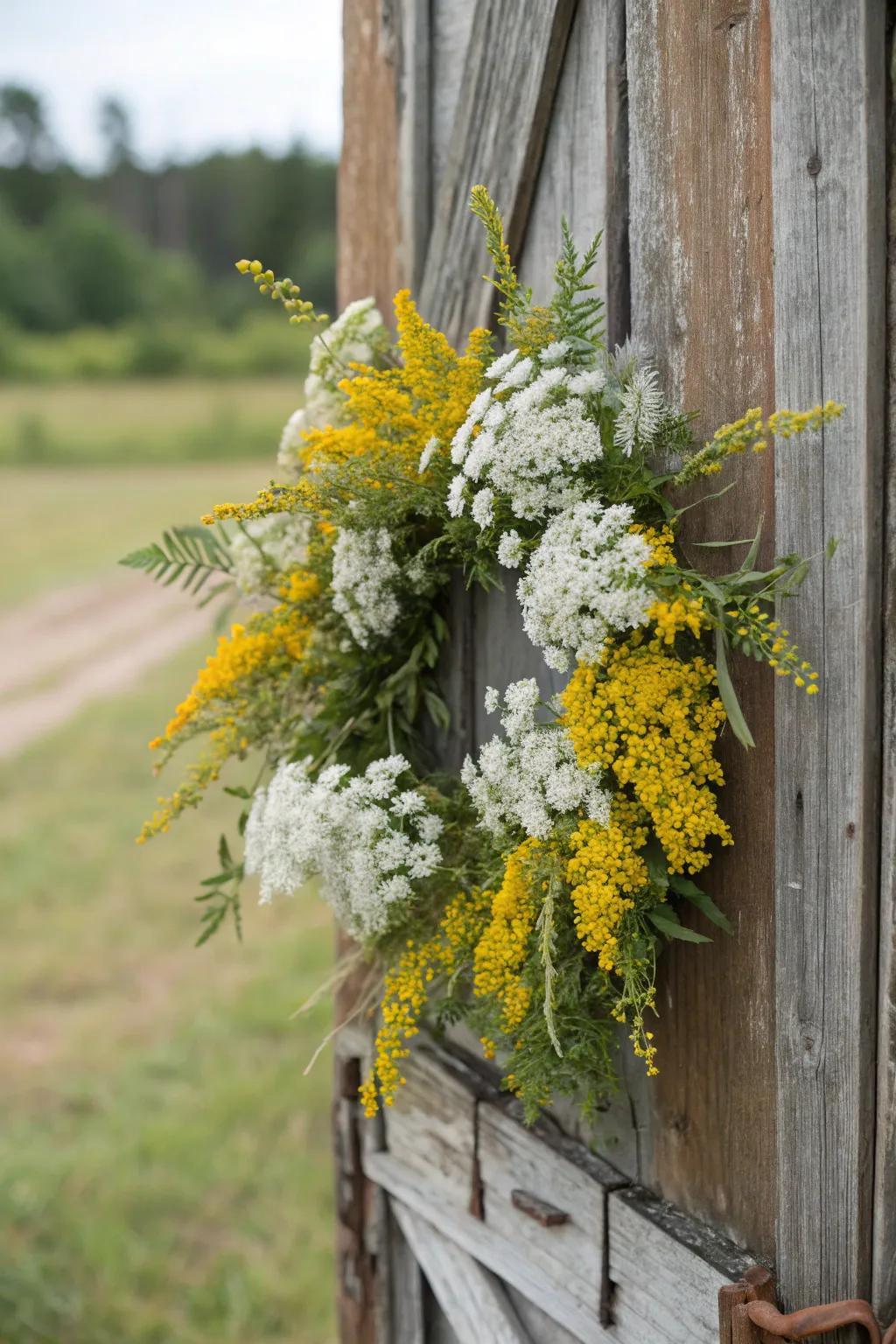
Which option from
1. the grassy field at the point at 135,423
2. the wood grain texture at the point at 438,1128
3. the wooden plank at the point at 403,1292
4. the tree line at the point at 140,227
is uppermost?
the tree line at the point at 140,227

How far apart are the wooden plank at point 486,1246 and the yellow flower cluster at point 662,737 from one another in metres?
0.99

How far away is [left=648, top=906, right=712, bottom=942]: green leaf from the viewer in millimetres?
1723

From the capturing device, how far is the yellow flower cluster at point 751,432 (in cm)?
149

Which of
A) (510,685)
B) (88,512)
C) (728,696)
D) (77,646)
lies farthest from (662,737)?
(88,512)

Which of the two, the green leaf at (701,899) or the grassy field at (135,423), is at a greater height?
the grassy field at (135,423)

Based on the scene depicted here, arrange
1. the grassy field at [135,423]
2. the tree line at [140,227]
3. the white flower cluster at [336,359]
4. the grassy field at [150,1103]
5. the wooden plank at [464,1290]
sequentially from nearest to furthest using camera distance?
the white flower cluster at [336,359]
the wooden plank at [464,1290]
the grassy field at [150,1103]
the grassy field at [135,423]
the tree line at [140,227]

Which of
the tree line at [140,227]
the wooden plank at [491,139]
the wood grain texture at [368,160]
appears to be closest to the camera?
the wooden plank at [491,139]

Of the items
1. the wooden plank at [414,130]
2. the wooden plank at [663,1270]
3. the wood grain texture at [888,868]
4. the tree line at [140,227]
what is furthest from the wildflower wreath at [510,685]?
the tree line at [140,227]

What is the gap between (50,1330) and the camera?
439cm

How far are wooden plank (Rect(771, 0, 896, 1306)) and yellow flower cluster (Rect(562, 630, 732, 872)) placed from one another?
112 mm

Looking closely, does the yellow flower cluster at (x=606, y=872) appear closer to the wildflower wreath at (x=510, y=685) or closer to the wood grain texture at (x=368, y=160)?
the wildflower wreath at (x=510, y=685)

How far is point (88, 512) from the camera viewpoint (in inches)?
784

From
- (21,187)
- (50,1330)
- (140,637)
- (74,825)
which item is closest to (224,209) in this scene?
(21,187)

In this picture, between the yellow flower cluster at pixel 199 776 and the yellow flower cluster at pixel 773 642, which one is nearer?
the yellow flower cluster at pixel 773 642
